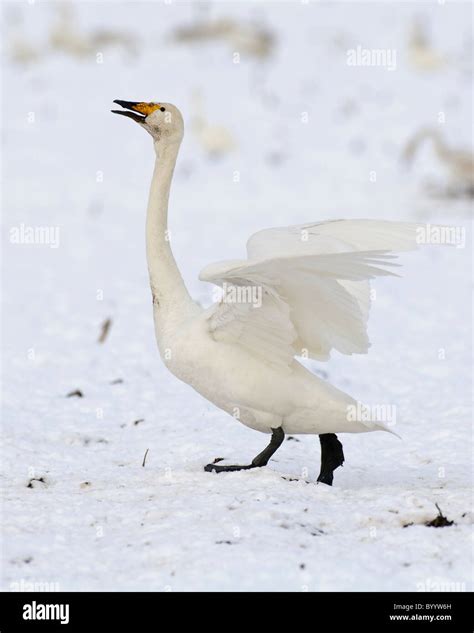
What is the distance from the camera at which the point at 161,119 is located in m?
5.79

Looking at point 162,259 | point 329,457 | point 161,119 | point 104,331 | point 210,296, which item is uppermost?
point 161,119

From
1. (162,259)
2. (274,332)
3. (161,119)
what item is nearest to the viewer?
(274,332)

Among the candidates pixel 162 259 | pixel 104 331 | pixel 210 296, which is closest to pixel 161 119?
pixel 162 259

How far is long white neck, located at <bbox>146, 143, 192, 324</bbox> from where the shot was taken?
5.45 meters

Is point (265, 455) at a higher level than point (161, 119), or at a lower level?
lower

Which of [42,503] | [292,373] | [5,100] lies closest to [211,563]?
[42,503]

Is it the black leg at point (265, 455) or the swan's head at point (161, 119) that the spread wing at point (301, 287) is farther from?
the swan's head at point (161, 119)

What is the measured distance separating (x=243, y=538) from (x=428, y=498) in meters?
0.99

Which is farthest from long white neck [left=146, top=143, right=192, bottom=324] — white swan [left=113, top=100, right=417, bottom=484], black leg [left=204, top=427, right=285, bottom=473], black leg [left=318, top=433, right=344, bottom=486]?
black leg [left=318, top=433, right=344, bottom=486]

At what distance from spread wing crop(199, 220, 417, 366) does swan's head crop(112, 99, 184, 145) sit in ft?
2.60

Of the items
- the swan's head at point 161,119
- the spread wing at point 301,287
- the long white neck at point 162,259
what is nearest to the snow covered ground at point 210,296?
the spread wing at point 301,287

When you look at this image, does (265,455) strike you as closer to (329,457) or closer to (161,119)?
(329,457)

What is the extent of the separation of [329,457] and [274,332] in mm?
739

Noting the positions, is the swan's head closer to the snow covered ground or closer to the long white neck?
the long white neck
